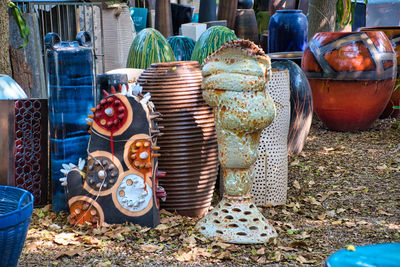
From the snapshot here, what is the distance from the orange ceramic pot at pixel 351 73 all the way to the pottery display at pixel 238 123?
2474 mm

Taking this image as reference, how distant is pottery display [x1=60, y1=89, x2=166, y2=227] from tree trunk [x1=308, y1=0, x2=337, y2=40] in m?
3.85

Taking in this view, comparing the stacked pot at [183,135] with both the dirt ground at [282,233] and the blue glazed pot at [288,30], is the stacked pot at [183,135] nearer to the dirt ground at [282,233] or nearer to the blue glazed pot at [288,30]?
the dirt ground at [282,233]

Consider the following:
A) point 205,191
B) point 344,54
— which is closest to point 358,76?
point 344,54

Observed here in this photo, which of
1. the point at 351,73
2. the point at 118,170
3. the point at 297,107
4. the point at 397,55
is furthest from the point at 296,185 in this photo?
the point at 397,55

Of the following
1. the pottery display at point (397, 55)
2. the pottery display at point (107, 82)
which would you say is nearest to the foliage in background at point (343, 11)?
the pottery display at point (397, 55)

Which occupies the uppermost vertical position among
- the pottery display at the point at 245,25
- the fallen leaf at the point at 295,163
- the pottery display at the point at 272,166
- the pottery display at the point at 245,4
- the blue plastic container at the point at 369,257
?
the pottery display at the point at 245,4

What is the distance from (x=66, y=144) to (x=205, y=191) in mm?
861

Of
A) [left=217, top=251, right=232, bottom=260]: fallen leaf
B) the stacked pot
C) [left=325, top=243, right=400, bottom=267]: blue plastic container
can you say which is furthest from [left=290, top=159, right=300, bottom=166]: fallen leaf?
[left=325, top=243, right=400, bottom=267]: blue plastic container

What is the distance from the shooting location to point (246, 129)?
267 centimetres

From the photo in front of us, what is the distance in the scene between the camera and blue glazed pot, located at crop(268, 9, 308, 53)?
7.13 meters

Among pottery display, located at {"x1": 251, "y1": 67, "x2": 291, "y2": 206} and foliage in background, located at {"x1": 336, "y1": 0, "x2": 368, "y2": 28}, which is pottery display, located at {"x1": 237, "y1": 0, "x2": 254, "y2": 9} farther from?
pottery display, located at {"x1": 251, "y1": 67, "x2": 291, "y2": 206}

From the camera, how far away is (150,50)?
4266mm

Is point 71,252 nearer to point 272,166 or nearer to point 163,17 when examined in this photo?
point 272,166

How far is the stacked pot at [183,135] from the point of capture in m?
2.97
